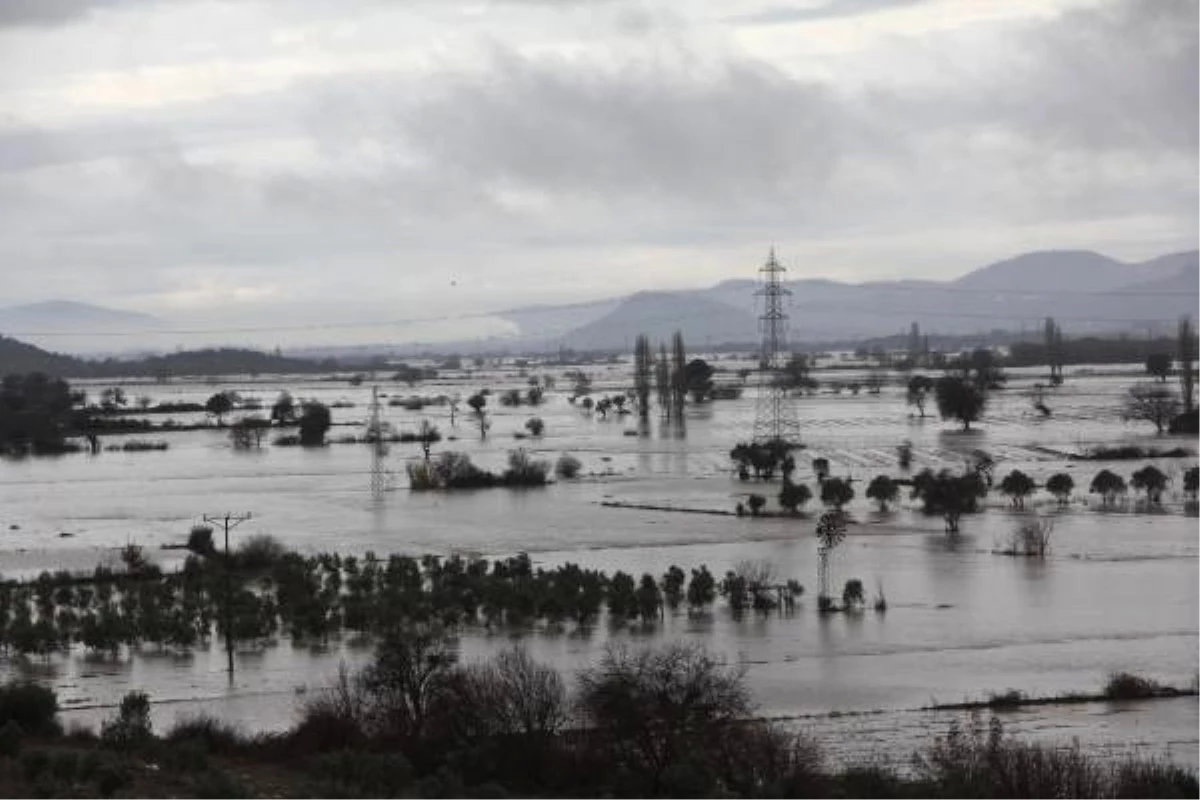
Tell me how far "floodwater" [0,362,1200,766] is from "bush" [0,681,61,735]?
993 mm

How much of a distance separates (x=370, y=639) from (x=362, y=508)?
11.0m

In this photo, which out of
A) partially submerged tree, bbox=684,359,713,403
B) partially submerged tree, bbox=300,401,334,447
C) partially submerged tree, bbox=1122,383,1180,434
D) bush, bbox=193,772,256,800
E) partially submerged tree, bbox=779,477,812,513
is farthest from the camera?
partially submerged tree, bbox=684,359,713,403

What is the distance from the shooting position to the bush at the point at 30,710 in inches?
375

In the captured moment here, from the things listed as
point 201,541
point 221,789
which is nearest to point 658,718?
point 221,789

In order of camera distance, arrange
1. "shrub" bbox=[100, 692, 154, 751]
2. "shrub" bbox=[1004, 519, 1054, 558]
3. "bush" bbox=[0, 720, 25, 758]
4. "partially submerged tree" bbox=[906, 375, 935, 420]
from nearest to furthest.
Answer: "bush" bbox=[0, 720, 25, 758], "shrub" bbox=[100, 692, 154, 751], "shrub" bbox=[1004, 519, 1054, 558], "partially submerged tree" bbox=[906, 375, 935, 420]

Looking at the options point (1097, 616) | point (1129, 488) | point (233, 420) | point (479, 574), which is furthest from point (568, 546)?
point (233, 420)

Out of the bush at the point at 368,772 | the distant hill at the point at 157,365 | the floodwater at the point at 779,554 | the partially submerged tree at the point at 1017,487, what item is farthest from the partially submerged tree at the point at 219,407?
the bush at the point at 368,772

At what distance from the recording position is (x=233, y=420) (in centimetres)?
4922

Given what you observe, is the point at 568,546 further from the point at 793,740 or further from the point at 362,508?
the point at 793,740

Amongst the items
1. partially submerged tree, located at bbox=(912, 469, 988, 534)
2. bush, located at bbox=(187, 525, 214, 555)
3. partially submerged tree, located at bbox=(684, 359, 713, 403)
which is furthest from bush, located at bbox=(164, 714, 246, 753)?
partially submerged tree, located at bbox=(684, 359, 713, 403)

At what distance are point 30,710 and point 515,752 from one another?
10.7ft

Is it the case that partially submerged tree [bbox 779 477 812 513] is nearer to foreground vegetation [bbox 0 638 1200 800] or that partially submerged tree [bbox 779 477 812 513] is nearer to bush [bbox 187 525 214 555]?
bush [bbox 187 525 214 555]

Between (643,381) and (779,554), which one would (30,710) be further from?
(643,381)

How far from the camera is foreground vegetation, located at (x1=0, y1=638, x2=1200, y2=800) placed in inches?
293
